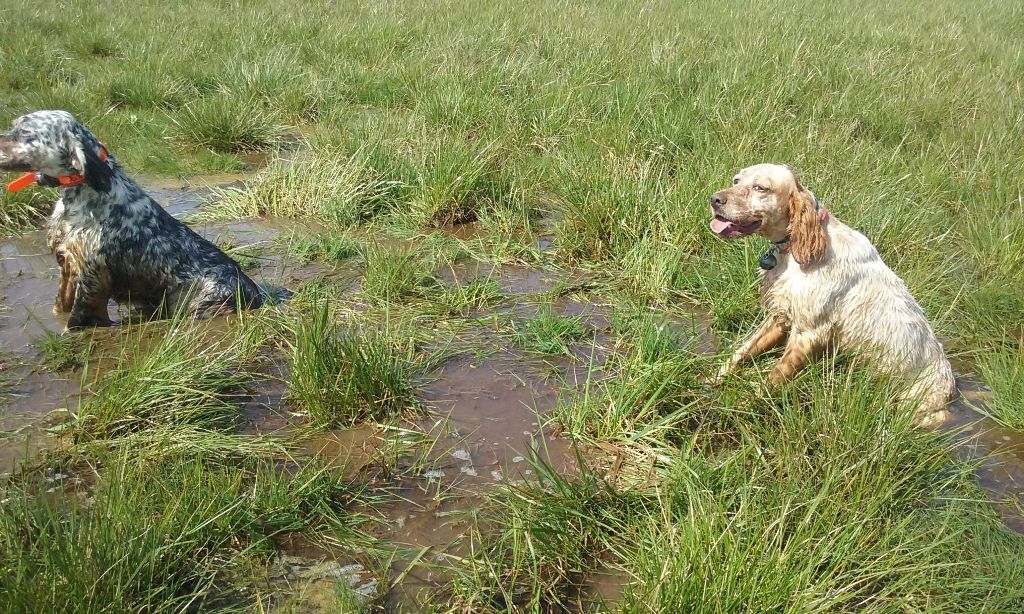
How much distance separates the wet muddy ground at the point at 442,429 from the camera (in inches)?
108

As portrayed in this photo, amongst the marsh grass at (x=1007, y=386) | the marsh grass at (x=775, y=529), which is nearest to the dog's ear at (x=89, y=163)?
the marsh grass at (x=775, y=529)

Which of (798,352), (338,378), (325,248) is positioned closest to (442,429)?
(338,378)

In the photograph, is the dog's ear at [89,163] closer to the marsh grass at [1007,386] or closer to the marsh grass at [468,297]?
the marsh grass at [468,297]

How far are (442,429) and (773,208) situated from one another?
1829 mm

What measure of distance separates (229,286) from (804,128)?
16.3ft

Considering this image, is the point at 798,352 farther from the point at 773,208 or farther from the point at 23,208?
the point at 23,208

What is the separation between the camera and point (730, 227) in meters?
3.58

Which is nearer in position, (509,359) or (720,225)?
(720,225)

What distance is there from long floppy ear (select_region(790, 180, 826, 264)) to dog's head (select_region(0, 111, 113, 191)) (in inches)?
140

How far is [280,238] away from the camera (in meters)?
5.52

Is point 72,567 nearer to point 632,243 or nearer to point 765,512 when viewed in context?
point 765,512

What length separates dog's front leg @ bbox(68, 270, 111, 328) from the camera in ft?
13.5

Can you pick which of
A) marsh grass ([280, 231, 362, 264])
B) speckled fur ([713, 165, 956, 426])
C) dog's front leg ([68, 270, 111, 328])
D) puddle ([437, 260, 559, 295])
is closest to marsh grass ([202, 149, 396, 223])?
marsh grass ([280, 231, 362, 264])

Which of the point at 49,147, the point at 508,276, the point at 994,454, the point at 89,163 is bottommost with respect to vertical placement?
the point at 508,276
